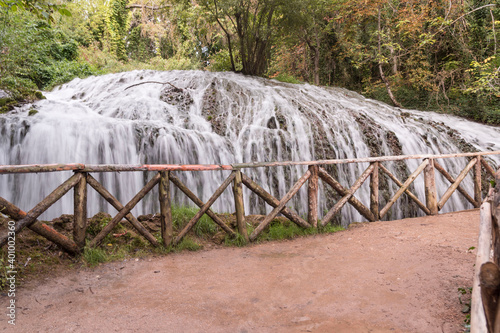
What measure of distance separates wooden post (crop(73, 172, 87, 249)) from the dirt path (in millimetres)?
481

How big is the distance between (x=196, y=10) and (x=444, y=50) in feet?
40.0

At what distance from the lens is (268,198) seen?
211 inches

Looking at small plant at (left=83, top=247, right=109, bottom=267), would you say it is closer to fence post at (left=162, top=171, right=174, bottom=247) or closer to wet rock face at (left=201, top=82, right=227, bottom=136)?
fence post at (left=162, top=171, right=174, bottom=247)

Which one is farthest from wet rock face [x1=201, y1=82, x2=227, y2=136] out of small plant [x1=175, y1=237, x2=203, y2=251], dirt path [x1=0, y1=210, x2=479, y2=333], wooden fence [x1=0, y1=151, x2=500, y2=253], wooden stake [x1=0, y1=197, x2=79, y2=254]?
wooden stake [x1=0, y1=197, x2=79, y2=254]

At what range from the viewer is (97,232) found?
4652mm

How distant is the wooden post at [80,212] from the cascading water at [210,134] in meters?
2.33

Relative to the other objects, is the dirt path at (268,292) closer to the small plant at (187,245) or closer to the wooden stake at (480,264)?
the small plant at (187,245)

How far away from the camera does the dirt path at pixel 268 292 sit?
105 inches

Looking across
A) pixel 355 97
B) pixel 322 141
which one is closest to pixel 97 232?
pixel 322 141

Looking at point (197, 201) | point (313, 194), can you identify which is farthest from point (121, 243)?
point (313, 194)

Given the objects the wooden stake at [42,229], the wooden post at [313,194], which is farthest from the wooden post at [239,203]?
the wooden stake at [42,229]

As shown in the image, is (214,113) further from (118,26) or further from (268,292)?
(118,26)

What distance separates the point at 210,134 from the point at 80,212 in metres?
4.45

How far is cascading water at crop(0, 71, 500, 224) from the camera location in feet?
21.6
